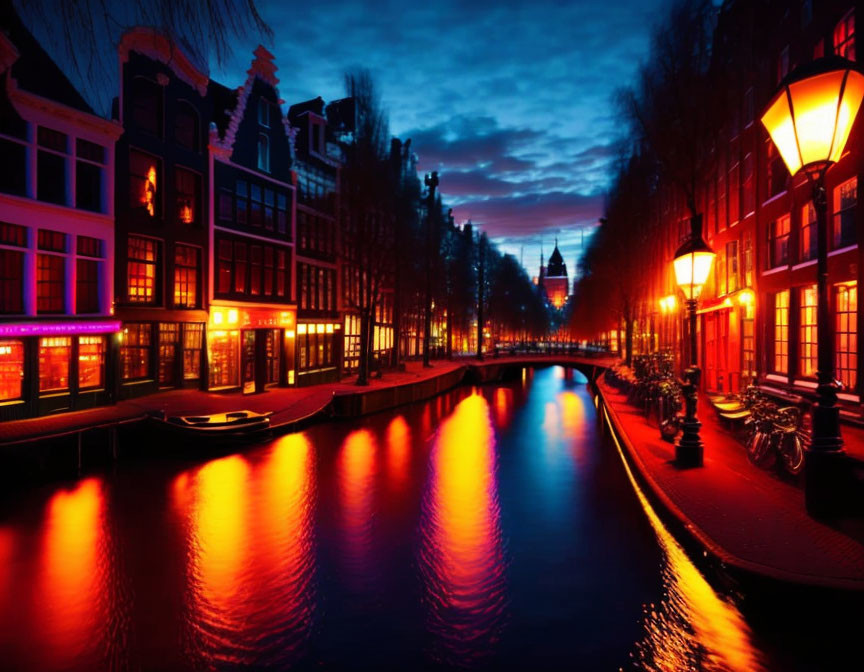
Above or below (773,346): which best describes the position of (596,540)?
below

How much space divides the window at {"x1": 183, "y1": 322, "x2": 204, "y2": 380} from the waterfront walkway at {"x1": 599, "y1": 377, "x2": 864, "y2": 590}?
60.8 feet

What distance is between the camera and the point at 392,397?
29.9 metres

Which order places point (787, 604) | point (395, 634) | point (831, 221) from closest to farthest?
point (787, 604) → point (395, 634) → point (831, 221)

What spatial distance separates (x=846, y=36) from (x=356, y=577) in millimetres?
16363

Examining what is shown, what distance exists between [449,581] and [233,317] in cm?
2020

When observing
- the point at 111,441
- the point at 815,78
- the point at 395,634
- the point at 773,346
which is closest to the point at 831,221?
the point at 773,346

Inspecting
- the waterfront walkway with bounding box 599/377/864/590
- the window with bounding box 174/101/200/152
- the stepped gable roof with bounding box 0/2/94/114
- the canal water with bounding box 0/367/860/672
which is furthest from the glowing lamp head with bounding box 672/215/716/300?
the window with bounding box 174/101/200/152

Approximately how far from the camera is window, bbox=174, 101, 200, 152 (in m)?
23.7

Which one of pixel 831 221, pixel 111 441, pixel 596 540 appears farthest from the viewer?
pixel 111 441

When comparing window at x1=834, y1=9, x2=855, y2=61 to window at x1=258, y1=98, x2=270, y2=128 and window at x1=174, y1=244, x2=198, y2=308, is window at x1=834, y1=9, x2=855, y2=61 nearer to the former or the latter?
window at x1=174, y1=244, x2=198, y2=308

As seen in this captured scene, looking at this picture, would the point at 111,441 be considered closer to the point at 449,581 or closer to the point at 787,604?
the point at 449,581

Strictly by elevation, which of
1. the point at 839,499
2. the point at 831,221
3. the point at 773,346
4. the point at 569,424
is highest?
the point at 831,221

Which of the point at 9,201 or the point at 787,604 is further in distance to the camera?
the point at 9,201

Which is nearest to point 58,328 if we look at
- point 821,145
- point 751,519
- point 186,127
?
point 186,127
